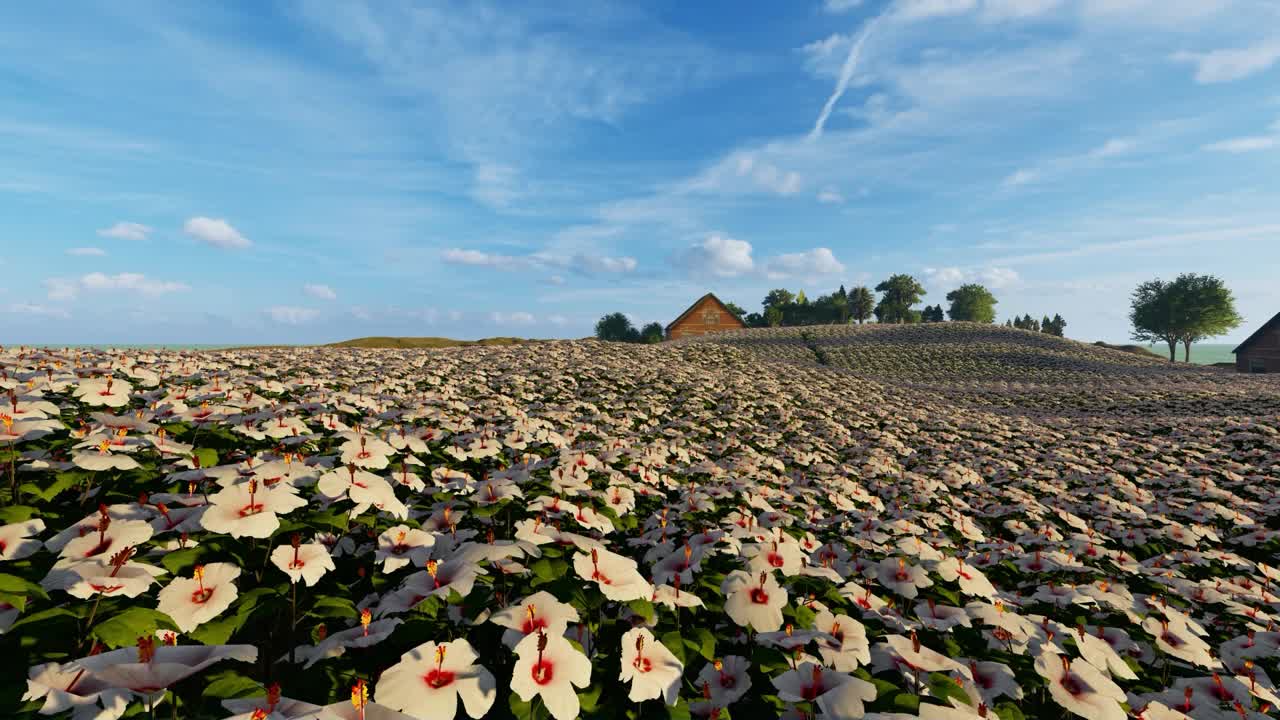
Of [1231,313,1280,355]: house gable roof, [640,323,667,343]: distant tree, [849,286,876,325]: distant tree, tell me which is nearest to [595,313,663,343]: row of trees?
[640,323,667,343]: distant tree

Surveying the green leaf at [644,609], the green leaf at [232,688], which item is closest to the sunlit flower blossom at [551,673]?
the green leaf at [644,609]

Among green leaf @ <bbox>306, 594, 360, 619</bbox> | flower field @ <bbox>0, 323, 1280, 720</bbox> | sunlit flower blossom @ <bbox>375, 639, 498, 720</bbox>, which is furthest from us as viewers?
green leaf @ <bbox>306, 594, 360, 619</bbox>

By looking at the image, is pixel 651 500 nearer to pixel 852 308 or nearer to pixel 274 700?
pixel 274 700

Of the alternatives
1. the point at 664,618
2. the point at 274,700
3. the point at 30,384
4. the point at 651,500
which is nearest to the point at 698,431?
the point at 651,500

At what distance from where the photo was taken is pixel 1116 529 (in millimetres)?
9180

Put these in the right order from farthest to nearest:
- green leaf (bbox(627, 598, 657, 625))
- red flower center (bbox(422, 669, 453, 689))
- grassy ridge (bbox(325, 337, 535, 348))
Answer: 1. grassy ridge (bbox(325, 337, 535, 348))
2. green leaf (bbox(627, 598, 657, 625))
3. red flower center (bbox(422, 669, 453, 689))

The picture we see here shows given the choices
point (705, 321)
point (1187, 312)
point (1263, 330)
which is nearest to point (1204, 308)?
point (1187, 312)

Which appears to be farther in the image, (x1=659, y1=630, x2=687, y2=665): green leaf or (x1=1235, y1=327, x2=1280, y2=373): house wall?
(x1=1235, y1=327, x2=1280, y2=373): house wall

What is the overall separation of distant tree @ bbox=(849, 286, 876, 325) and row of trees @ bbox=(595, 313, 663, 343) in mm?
41754

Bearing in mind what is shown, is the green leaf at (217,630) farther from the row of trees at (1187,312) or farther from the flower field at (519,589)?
the row of trees at (1187,312)

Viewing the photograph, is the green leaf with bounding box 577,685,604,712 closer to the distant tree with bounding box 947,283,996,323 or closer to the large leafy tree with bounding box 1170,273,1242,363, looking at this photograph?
the large leafy tree with bounding box 1170,273,1242,363

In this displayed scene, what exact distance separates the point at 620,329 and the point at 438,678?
87288 millimetres

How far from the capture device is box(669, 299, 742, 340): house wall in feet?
256

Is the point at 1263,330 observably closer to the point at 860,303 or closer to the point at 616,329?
the point at 860,303
